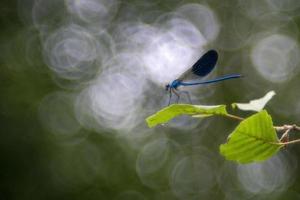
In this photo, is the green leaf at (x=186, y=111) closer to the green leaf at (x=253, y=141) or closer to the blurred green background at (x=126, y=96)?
the green leaf at (x=253, y=141)

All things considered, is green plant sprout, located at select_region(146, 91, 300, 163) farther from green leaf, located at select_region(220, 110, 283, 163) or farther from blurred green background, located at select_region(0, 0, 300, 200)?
blurred green background, located at select_region(0, 0, 300, 200)

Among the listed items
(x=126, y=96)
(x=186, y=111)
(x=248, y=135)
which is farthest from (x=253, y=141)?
(x=126, y=96)

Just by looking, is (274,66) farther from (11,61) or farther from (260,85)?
(11,61)

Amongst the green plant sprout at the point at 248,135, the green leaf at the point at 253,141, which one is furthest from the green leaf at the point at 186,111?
the green leaf at the point at 253,141

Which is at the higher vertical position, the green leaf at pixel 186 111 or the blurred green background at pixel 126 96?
the green leaf at pixel 186 111

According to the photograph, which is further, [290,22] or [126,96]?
[126,96]

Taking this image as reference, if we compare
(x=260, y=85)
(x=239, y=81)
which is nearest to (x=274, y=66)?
(x=260, y=85)

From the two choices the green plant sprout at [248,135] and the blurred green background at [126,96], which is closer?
the green plant sprout at [248,135]
